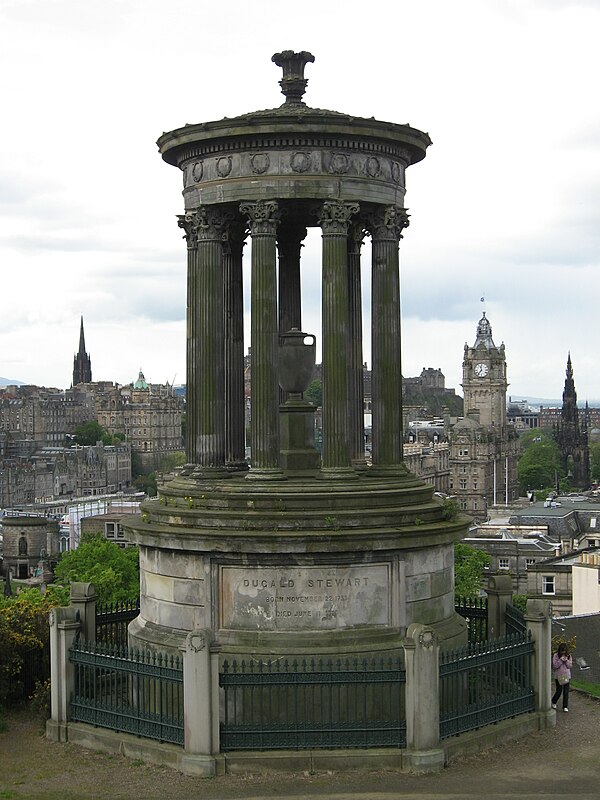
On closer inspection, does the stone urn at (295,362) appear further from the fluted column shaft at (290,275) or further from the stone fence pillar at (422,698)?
the stone fence pillar at (422,698)

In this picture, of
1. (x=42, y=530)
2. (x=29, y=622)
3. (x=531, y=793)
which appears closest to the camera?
(x=531, y=793)

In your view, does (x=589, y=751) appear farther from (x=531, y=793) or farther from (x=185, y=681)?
(x=185, y=681)

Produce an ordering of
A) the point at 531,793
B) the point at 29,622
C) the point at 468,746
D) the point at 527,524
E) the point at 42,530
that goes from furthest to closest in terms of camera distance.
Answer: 1. the point at 42,530
2. the point at 527,524
3. the point at 29,622
4. the point at 468,746
5. the point at 531,793

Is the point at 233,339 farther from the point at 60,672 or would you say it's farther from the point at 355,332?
the point at 60,672

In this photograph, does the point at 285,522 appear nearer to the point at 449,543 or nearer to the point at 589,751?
the point at 449,543

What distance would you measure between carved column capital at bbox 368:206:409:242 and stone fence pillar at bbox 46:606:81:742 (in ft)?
33.9

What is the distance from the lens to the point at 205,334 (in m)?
27.2

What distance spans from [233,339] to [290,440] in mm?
2807

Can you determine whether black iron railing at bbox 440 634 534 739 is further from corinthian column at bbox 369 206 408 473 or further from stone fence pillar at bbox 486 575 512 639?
corinthian column at bbox 369 206 408 473

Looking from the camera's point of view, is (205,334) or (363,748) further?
(205,334)

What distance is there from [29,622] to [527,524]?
302 ft

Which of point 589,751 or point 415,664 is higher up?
point 415,664

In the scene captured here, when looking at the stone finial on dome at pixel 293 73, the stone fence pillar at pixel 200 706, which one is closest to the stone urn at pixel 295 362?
the stone finial on dome at pixel 293 73

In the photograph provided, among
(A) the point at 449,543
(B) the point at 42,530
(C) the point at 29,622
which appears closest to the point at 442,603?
(A) the point at 449,543
